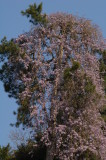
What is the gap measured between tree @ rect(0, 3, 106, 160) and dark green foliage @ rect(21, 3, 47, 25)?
0.43 meters

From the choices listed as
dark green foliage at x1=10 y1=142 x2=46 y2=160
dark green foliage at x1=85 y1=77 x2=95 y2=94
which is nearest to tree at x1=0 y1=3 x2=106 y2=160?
dark green foliage at x1=85 y1=77 x2=95 y2=94

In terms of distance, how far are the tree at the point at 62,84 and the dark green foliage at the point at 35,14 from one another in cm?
43

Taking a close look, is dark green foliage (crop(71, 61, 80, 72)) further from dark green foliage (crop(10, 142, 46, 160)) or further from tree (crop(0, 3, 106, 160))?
dark green foliage (crop(10, 142, 46, 160))

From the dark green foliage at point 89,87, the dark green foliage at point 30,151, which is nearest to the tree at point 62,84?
the dark green foliage at point 89,87

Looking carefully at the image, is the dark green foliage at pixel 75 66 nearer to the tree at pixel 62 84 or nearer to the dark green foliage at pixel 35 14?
the tree at pixel 62 84

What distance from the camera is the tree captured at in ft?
46.5

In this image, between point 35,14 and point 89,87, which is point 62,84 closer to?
point 89,87

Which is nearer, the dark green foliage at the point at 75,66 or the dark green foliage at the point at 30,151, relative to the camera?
the dark green foliage at the point at 75,66

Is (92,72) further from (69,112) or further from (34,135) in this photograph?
(34,135)

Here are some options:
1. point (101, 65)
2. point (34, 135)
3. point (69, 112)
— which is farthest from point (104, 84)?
point (34, 135)

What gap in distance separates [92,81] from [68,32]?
10.3 ft

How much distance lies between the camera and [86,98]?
1434 cm

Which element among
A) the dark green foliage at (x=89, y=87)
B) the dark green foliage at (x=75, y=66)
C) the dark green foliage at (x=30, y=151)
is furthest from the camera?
the dark green foliage at (x=30, y=151)

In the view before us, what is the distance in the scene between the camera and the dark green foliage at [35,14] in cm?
1550
